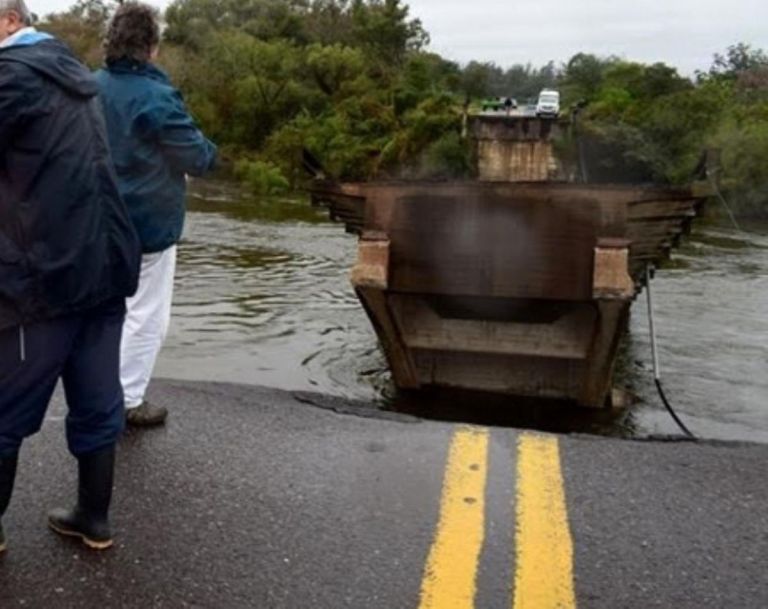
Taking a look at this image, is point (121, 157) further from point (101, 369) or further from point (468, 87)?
point (468, 87)

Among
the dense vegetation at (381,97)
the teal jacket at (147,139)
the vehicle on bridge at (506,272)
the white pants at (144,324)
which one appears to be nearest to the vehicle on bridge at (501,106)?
the dense vegetation at (381,97)

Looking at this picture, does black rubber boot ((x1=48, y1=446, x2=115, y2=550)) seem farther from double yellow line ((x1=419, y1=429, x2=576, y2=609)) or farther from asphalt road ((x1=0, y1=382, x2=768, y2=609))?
double yellow line ((x1=419, y1=429, x2=576, y2=609))

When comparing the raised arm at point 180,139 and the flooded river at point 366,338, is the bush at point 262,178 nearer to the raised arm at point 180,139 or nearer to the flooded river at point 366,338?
the flooded river at point 366,338

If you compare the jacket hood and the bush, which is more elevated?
the jacket hood

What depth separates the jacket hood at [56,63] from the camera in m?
2.75

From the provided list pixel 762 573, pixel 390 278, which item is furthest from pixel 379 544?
pixel 390 278

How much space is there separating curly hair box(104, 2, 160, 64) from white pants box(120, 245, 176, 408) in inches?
33.3

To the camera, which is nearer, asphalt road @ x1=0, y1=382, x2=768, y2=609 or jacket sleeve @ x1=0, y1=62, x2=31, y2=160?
jacket sleeve @ x1=0, y1=62, x2=31, y2=160

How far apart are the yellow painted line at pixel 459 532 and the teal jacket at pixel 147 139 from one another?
64.4 inches

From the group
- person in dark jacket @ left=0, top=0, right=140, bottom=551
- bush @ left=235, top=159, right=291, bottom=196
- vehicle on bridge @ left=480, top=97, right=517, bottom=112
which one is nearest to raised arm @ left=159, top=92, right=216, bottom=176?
person in dark jacket @ left=0, top=0, right=140, bottom=551

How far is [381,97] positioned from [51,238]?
5266 centimetres

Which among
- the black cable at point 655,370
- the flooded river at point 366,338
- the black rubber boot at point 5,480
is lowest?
the flooded river at point 366,338

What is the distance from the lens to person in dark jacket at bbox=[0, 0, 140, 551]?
9.02 ft

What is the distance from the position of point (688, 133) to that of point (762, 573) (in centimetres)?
4206
